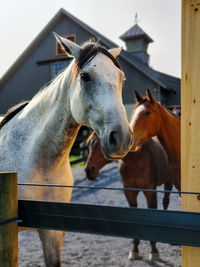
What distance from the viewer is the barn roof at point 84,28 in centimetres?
1378

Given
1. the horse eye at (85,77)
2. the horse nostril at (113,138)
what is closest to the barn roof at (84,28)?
the horse eye at (85,77)

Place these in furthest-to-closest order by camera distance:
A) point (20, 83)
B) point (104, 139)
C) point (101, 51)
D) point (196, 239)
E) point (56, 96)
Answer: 1. point (20, 83)
2. point (56, 96)
3. point (101, 51)
4. point (104, 139)
5. point (196, 239)

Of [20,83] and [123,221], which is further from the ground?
[20,83]

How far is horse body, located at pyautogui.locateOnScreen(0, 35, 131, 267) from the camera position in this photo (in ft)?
5.27

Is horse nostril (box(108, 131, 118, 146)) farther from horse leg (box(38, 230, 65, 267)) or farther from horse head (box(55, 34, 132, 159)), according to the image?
horse leg (box(38, 230, 65, 267))

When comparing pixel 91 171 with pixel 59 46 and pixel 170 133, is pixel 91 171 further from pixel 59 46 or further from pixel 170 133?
pixel 59 46

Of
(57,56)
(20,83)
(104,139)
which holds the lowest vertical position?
(104,139)

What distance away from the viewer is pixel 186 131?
112 cm

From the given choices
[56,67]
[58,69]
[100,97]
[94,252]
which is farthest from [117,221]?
[56,67]

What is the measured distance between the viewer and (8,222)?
1.25m

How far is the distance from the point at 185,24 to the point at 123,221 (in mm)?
866

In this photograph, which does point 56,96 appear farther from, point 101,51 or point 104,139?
point 104,139

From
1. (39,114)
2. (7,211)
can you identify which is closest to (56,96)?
(39,114)

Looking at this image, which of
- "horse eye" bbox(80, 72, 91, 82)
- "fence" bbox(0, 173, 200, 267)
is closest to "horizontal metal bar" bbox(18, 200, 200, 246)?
"fence" bbox(0, 173, 200, 267)
